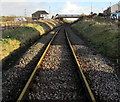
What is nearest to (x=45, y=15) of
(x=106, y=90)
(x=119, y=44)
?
(x=119, y=44)

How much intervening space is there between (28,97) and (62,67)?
3.59 meters

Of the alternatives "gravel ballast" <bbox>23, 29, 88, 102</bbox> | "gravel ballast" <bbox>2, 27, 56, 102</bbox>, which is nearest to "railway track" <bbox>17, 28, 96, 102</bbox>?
"gravel ballast" <bbox>23, 29, 88, 102</bbox>

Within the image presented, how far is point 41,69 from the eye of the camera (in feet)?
28.5

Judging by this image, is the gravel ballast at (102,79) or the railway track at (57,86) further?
the gravel ballast at (102,79)

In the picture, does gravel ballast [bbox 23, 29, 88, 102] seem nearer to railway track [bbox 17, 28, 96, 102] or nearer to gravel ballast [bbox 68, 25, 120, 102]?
railway track [bbox 17, 28, 96, 102]

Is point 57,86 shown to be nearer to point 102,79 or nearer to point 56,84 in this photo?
point 56,84

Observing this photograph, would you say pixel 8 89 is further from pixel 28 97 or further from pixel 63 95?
pixel 63 95

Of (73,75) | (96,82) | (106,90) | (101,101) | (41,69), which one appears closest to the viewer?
(101,101)

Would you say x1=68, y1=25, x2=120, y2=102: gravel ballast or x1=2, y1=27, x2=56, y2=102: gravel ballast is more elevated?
x1=2, y1=27, x2=56, y2=102: gravel ballast

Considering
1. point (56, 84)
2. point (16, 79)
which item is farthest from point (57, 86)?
point (16, 79)

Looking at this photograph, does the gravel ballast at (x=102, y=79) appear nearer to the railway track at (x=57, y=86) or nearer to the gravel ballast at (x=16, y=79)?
the railway track at (x=57, y=86)

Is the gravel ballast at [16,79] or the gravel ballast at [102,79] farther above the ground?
the gravel ballast at [16,79]

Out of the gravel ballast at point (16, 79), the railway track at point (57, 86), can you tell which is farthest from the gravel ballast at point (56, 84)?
the gravel ballast at point (16, 79)

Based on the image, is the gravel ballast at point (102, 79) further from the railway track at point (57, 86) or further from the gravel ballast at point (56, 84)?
the gravel ballast at point (56, 84)
